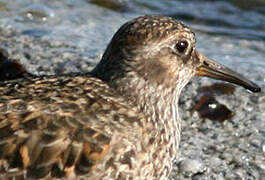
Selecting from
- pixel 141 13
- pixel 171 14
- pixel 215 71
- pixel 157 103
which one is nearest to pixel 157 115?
pixel 157 103

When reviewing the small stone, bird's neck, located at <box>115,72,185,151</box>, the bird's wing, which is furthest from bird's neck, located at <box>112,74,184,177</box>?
the small stone

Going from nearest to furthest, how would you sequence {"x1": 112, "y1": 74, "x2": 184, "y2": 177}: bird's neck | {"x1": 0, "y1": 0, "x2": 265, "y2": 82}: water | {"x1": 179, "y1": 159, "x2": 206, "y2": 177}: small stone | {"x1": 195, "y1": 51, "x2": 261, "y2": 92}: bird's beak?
{"x1": 112, "y1": 74, "x2": 184, "y2": 177}: bird's neck
{"x1": 195, "y1": 51, "x2": 261, "y2": 92}: bird's beak
{"x1": 179, "y1": 159, "x2": 206, "y2": 177}: small stone
{"x1": 0, "y1": 0, "x2": 265, "y2": 82}: water

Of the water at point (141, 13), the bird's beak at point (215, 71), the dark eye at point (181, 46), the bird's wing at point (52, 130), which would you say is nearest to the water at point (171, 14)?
the water at point (141, 13)

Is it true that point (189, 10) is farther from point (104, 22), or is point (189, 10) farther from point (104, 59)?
point (104, 59)

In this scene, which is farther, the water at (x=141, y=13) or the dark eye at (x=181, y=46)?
the water at (x=141, y=13)

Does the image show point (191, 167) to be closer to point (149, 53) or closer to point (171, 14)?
point (149, 53)

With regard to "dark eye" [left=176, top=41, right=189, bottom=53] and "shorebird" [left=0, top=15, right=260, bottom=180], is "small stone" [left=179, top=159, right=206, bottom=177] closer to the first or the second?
"shorebird" [left=0, top=15, right=260, bottom=180]

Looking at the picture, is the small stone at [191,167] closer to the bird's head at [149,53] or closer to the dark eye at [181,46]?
the bird's head at [149,53]

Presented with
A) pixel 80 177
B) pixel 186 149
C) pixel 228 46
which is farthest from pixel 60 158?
pixel 228 46
